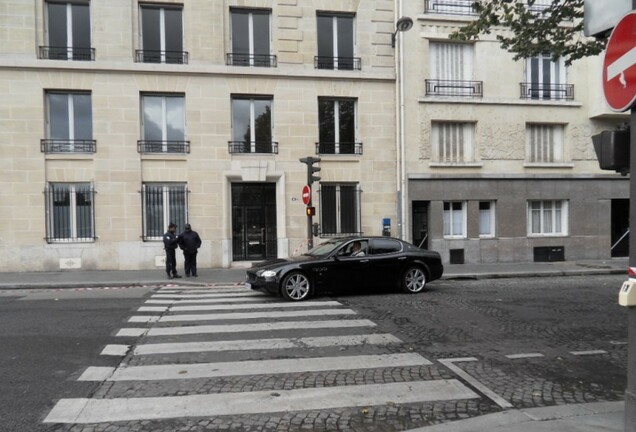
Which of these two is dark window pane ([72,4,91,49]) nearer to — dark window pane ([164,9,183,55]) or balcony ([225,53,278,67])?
dark window pane ([164,9,183,55])

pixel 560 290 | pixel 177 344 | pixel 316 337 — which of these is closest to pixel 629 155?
pixel 316 337

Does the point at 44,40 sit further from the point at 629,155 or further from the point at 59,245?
the point at 629,155

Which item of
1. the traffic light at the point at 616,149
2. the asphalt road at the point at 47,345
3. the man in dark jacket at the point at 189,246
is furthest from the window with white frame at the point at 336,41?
the traffic light at the point at 616,149

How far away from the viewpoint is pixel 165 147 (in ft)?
54.2

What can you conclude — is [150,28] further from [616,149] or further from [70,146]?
[616,149]

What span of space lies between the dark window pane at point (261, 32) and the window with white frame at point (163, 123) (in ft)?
10.8

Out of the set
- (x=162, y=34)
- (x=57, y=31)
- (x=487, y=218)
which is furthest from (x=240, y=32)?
Answer: (x=487, y=218)

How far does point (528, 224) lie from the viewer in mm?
18750

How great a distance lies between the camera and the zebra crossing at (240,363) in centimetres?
441

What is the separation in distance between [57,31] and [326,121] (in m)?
9.67

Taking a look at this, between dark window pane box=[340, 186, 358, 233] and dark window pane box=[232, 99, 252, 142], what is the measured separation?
4071 mm

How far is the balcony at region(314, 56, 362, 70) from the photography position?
17.6 meters

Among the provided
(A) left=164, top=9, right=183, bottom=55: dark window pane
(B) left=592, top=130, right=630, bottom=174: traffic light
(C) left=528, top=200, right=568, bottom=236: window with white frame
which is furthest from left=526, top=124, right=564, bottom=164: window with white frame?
(B) left=592, top=130, right=630, bottom=174: traffic light

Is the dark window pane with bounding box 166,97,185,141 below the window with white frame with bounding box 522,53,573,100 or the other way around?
below
